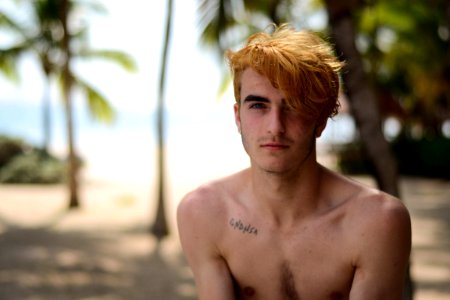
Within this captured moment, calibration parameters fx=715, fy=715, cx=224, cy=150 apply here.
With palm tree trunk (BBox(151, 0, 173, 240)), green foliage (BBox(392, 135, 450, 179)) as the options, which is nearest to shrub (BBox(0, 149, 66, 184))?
palm tree trunk (BBox(151, 0, 173, 240))

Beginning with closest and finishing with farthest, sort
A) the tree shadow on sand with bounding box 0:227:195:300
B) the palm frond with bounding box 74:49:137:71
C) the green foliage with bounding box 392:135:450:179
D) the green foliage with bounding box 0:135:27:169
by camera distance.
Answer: the tree shadow on sand with bounding box 0:227:195:300
the palm frond with bounding box 74:49:137:71
the green foliage with bounding box 392:135:450:179
the green foliage with bounding box 0:135:27:169

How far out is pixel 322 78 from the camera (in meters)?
2.32

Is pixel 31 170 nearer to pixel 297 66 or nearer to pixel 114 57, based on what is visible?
pixel 114 57

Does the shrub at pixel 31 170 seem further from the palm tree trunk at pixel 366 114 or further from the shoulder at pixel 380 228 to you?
the shoulder at pixel 380 228

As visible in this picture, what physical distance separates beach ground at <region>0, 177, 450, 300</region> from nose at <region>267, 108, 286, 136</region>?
217 inches

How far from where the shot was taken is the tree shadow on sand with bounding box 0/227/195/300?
7758 millimetres

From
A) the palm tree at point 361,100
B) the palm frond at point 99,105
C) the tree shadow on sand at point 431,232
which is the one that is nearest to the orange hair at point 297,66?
the palm tree at point 361,100

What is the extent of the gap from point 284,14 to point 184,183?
795 cm

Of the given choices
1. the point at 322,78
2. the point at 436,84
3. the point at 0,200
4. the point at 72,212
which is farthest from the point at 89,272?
the point at 436,84

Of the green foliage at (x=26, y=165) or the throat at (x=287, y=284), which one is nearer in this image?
the throat at (x=287, y=284)

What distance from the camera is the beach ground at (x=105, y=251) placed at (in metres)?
7.88

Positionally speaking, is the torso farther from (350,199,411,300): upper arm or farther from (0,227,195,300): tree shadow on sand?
(0,227,195,300): tree shadow on sand

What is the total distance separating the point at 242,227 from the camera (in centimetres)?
263

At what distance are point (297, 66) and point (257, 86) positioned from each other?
0.18m
